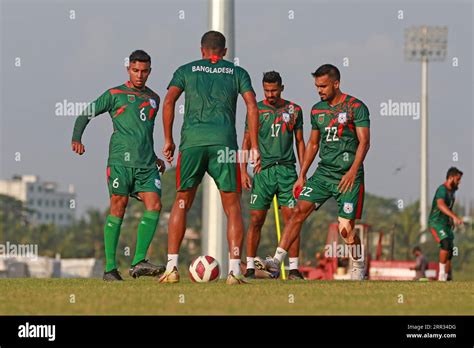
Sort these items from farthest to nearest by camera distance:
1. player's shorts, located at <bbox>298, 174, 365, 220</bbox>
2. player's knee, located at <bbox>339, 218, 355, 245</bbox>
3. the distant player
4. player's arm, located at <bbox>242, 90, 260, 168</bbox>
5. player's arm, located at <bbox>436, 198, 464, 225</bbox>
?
player's arm, located at <bbox>436, 198, 464, 225</bbox> < the distant player < player's knee, located at <bbox>339, 218, 355, 245</bbox> < player's shorts, located at <bbox>298, 174, 365, 220</bbox> < player's arm, located at <bbox>242, 90, 260, 168</bbox>

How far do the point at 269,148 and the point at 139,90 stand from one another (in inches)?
103

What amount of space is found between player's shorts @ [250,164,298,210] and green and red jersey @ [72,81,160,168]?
7.96 ft

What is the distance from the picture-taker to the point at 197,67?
12805 mm

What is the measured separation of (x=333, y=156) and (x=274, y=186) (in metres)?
1.58

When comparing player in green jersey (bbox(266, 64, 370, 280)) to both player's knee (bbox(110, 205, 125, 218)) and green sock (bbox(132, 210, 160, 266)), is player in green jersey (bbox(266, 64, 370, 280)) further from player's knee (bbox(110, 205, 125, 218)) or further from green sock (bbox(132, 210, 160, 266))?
player's knee (bbox(110, 205, 125, 218))

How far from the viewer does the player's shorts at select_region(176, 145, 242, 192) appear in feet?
41.5

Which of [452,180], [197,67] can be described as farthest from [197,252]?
[197,67]

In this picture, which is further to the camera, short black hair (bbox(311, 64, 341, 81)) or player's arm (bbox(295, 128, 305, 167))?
player's arm (bbox(295, 128, 305, 167))

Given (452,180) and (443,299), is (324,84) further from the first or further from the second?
(452,180)

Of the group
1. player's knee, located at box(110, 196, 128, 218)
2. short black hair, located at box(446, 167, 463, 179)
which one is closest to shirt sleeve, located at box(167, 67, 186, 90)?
player's knee, located at box(110, 196, 128, 218)

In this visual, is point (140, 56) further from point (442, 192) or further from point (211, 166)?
point (442, 192)

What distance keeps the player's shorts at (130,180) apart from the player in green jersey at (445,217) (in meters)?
6.98

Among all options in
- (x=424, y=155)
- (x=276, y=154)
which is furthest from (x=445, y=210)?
(x=424, y=155)
